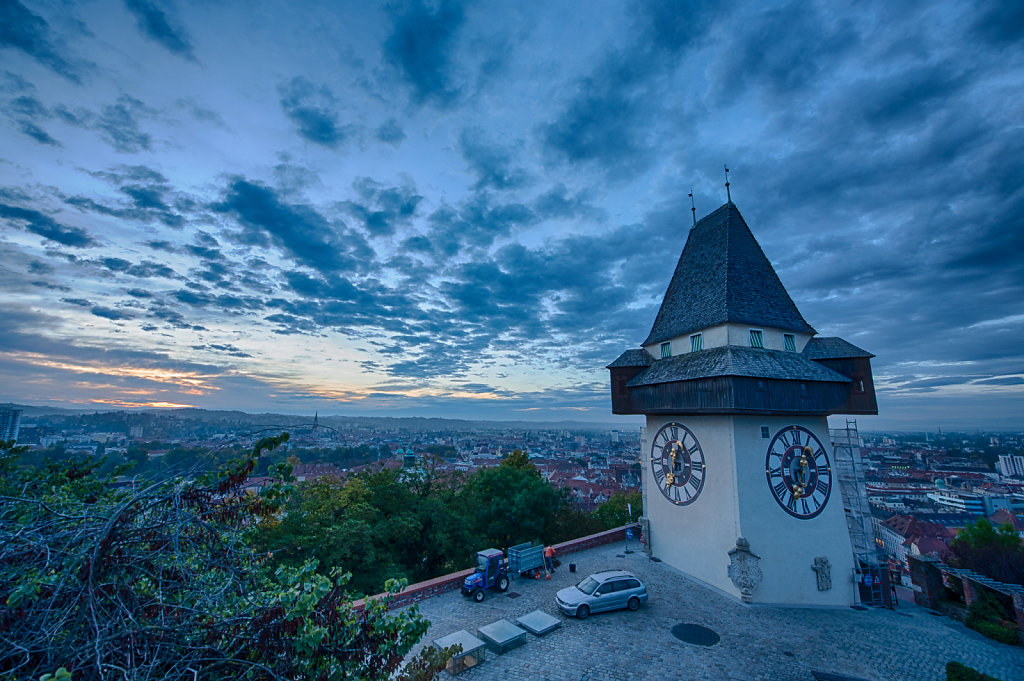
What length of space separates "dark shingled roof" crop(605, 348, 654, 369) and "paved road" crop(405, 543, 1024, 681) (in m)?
8.79

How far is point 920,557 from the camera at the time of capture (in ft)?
50.8

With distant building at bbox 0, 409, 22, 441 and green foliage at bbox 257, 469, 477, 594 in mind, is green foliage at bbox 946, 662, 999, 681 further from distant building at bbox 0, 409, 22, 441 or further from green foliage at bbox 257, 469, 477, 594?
distant building at bbox 0, 409, 22, 441

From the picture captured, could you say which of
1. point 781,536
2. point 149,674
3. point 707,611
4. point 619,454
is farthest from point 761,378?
point 619,454

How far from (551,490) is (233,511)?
20.6 m

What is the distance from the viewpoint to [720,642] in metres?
11.0

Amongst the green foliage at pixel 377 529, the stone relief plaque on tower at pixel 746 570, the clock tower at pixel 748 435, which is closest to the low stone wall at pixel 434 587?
the green foliage at pixel 377 529

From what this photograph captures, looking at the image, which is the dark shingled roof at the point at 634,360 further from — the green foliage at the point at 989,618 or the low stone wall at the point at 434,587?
the green foliage at the point at 989,618

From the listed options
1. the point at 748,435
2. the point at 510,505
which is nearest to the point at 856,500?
the point at 748,435

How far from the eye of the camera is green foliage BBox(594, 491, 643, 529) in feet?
85.4

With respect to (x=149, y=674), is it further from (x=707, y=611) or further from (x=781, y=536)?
(x=781, y=536)

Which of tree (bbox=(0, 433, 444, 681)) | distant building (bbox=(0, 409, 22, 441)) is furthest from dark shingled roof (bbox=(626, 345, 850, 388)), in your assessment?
distant building (bbox=(0, 409, 22, 441))

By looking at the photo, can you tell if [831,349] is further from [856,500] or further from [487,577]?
[487,577]

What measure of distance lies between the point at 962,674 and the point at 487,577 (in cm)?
1162

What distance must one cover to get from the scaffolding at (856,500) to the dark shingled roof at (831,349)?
2647mm
